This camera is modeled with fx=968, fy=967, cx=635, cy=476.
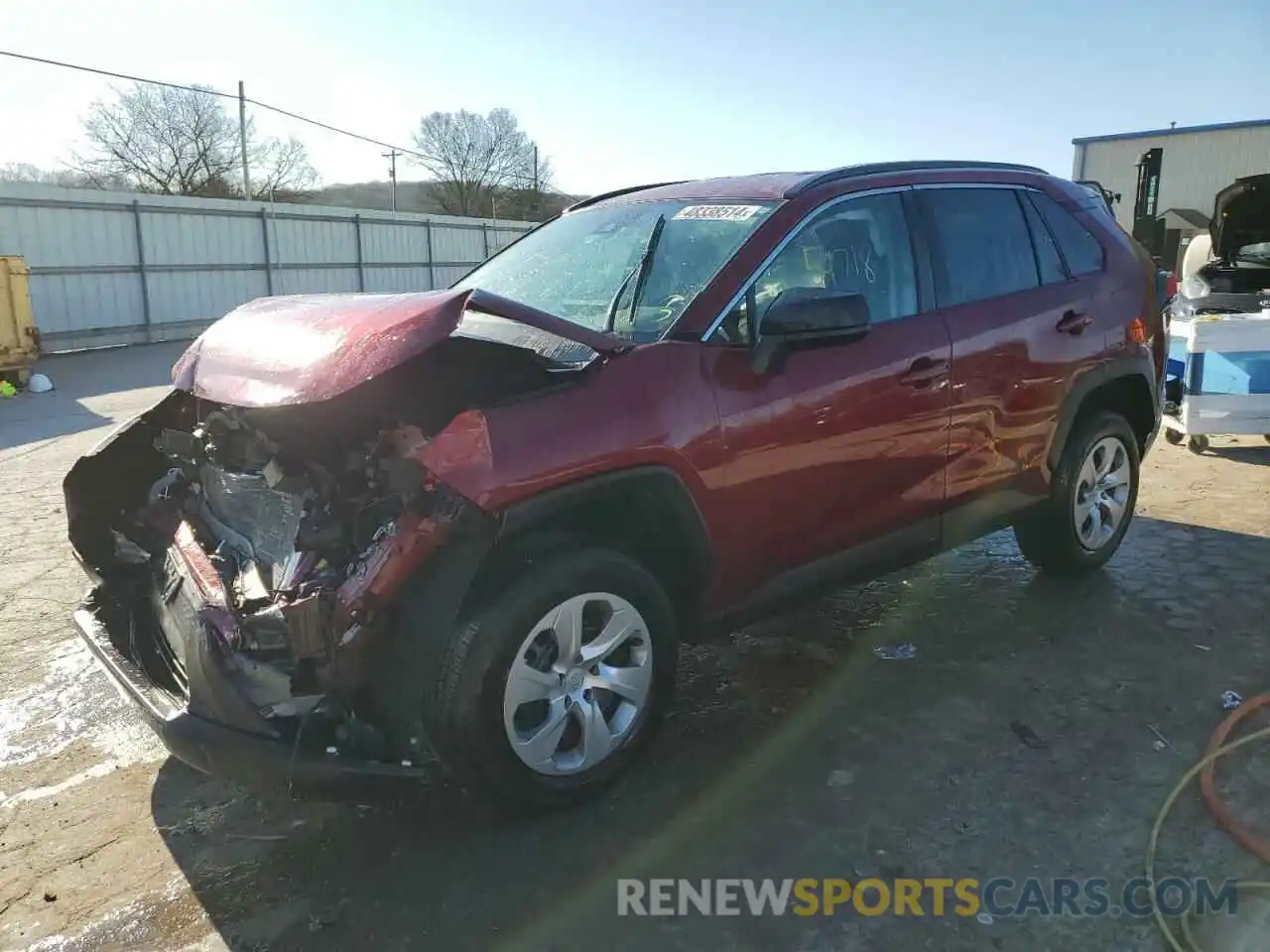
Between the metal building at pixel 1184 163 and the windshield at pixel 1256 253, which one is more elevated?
the metal building at pixel 1184 163

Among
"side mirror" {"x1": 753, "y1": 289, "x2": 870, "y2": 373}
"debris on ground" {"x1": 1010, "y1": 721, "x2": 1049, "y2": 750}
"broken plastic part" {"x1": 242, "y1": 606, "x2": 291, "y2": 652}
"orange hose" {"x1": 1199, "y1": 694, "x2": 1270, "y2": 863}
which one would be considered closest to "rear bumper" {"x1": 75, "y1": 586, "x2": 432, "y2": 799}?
"broken plastic part" {"x1": 242, "y1": 606, "x2": 291, "y2": 652}

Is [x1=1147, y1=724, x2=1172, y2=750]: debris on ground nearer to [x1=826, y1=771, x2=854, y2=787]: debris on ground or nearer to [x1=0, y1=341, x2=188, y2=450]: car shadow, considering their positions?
[x1=826, y1=771, x2=854, y2=787]: debris on ground

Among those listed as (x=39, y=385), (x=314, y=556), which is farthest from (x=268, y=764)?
(x=39, y=385)

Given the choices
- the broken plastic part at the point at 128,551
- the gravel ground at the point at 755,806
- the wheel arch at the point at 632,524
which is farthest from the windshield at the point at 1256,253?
the broken plastic part at the point at 128,551

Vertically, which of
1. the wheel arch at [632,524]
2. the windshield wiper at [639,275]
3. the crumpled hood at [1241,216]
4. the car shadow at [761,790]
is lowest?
the car shadow at [761,790]

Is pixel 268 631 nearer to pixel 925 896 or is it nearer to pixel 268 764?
pixel 268 764

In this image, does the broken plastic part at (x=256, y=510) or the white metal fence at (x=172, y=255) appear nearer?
the broken plastic part at (x=256, y=510)

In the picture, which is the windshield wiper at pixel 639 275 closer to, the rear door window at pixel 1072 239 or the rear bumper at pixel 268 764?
the rear bumper at pixel 268 764

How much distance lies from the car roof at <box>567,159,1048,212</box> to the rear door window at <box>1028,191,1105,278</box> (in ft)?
0.97

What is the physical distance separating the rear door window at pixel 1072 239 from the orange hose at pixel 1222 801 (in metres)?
2.00

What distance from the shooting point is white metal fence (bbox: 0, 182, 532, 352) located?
52.7 ft

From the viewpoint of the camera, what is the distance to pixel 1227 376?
7.08 meters

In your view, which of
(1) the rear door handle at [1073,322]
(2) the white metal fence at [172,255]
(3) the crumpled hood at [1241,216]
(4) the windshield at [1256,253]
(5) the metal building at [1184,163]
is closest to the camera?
(1) the rear door handle at [1073,322]

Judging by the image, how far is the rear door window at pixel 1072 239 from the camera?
4430 millimetres
